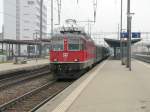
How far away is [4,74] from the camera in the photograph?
2939cm

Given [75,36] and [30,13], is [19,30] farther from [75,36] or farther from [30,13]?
[75,36]

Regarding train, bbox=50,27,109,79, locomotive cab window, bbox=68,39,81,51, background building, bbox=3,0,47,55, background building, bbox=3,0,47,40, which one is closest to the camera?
train, bbox=50,27,109,79

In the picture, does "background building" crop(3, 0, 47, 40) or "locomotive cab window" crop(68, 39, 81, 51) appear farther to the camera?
"background building" crop(3, 0, 47, 40)

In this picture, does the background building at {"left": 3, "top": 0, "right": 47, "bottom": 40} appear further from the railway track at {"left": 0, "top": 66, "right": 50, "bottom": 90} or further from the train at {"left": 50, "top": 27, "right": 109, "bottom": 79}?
the train at {"left": 50, "top": 27, "right": 109, "bottom": 79}

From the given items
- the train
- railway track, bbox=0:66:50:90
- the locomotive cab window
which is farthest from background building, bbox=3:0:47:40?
the locomotive cab window

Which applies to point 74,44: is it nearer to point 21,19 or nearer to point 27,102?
point 27,102

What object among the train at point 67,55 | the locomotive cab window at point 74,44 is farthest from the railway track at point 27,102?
the locomotive cab window at point 74,44

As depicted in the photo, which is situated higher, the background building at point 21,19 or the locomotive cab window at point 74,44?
the background building at point 21,19

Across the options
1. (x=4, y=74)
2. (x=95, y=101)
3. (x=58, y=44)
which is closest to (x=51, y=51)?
(x=58, y=44)

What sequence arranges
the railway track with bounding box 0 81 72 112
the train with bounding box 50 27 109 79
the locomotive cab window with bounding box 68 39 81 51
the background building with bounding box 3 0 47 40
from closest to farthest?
the railway track with bounding box 0 81 72 112
the train with bounding box 50 27 109 79
the locomotive cab window with bounding box 68 39 81 51
the background building with bounding box 3 0 47 40

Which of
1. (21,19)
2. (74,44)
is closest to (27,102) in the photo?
(74,44)

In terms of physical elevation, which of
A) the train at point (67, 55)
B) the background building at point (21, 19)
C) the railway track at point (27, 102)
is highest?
the background building at point (21, 19)

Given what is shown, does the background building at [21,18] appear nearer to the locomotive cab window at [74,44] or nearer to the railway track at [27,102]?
the locomotive cab window at [74,44]

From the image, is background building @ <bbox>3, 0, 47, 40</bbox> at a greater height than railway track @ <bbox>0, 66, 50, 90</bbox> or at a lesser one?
greater
